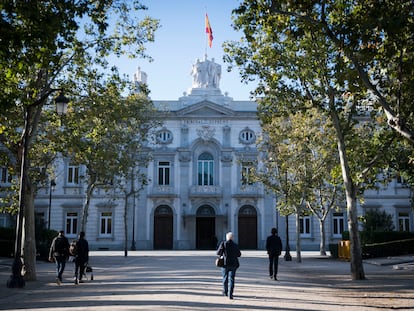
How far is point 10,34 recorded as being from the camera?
35.5ft

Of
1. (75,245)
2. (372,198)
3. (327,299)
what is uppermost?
(372,198)

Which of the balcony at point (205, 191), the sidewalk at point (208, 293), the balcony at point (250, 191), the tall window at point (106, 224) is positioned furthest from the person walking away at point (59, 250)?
the balcony at point (250, 191)

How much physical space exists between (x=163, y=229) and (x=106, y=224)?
524 centimetres

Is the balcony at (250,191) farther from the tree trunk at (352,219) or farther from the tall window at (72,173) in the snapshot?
the tree trunk at (352,219)

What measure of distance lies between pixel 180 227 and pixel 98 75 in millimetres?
30552

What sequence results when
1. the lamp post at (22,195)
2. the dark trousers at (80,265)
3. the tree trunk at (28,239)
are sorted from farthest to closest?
the tree trunk at (28,239) → the dark trousers at (80,265) → the lamp post at (22,195)

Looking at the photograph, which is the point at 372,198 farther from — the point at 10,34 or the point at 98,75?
the point at 10,34

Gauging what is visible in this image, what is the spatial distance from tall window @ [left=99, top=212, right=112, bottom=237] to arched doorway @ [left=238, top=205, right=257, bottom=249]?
11.9 metres

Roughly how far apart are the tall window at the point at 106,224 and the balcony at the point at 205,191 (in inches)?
307

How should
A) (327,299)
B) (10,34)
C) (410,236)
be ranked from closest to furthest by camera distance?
1. (10,34)
2. (327,299)
3. (410,236)

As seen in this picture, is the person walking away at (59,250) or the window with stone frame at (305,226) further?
the window with stone frame at (305,226)

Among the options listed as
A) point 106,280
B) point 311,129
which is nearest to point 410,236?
point 311,129

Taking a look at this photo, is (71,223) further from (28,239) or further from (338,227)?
(28,239)

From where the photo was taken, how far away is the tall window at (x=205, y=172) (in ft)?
161
